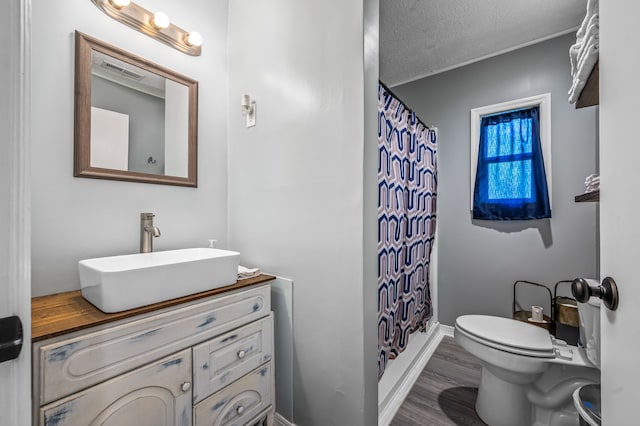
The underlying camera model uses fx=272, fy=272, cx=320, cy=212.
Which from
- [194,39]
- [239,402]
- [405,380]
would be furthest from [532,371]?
[194,39]

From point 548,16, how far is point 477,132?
34.3 inches

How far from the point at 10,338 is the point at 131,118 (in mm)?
1204

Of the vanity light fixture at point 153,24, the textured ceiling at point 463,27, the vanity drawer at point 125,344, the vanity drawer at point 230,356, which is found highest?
the textured ceiling at point 463,27

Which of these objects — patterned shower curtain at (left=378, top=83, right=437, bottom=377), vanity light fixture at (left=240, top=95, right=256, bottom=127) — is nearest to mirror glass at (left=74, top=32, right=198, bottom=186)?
vanity light fixture at (left=240, top=95, right=256, bottom=127)

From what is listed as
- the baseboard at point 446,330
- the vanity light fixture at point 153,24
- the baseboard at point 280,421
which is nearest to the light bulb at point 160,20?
the vanity light fixture at point 153,24

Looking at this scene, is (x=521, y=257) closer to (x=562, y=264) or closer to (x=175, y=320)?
(x=562, y=264)

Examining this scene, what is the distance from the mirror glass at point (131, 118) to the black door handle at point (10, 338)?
978mm

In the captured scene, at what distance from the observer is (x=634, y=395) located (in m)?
0.46

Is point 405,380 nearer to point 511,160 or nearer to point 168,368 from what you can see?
point 168,368

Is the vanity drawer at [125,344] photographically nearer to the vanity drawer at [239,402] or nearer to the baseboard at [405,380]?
the vanity drawer at [239,402]

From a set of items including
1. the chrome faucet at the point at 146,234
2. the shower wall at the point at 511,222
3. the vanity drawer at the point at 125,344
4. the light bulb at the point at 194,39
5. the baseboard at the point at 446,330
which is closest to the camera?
the vanity drawer at the point at 125,344

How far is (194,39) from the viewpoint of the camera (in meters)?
1.49

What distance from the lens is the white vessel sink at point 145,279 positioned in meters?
0.89

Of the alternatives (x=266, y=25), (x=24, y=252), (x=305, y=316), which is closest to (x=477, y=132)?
(x=266, y=25)
